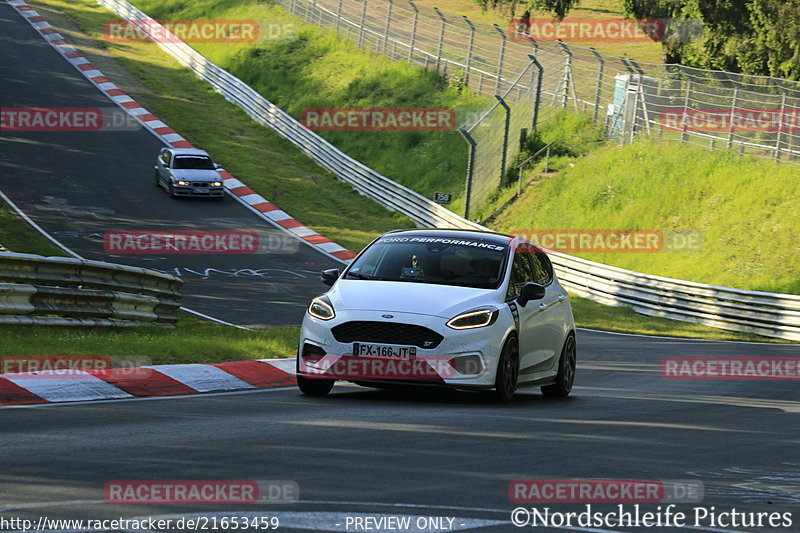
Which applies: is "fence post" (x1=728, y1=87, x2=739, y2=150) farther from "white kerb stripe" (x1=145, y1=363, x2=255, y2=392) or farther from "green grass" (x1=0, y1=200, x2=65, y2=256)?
"white kerb stripe" (x1=145, y1=363, x2=255, y2=392)

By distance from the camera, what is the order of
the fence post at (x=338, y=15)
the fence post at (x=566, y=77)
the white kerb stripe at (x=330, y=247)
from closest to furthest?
the white kerb stripe at (x=330, y=247), the fence post at (x=566, y=77), the fence post at (x=338, y=15)

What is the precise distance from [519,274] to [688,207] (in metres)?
22.1

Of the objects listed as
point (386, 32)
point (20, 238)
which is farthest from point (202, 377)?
point (386, 32)

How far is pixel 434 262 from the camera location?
11836 mm

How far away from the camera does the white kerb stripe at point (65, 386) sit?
1018 cm

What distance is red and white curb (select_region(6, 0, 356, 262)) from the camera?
112ft
